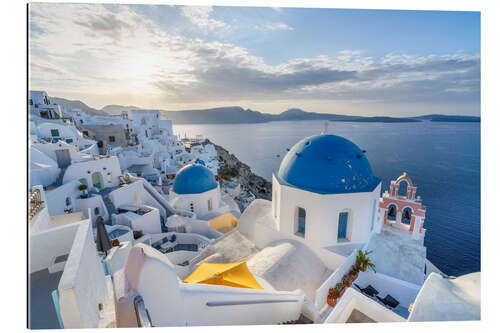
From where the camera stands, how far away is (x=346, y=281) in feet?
15.2

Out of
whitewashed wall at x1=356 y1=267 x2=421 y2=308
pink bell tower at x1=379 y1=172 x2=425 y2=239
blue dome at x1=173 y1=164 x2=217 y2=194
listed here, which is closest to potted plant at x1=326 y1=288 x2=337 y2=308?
whitewashed wall at x1=356 y1=267 x2=421 y2=308

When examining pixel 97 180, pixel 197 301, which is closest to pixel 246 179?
pixel 97 180

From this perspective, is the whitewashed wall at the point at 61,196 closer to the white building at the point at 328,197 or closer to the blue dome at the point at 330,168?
the white building at the point at 328,197

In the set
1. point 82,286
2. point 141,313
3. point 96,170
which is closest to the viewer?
point 82,286

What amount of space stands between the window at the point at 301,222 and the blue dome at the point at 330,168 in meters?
0.74

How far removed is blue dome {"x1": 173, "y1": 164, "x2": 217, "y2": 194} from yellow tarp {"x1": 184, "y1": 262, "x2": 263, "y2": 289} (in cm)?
618

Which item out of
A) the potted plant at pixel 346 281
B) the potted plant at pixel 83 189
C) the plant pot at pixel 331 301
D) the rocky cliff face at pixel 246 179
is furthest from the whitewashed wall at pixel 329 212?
the rocky cliff face at pixel 246 179

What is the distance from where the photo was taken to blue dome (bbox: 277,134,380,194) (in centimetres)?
516

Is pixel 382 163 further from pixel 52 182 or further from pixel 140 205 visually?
pixel 52 182

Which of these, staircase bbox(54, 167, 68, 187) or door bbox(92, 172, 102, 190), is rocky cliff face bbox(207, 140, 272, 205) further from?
staircase bbox(54, 167, 68, 187)

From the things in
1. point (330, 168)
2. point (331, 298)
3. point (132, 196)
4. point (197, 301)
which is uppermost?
point (330, 168)

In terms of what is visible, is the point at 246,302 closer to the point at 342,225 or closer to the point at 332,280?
the point at 332,280

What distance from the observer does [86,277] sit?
234 cm

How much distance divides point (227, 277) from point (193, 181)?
7.05m
